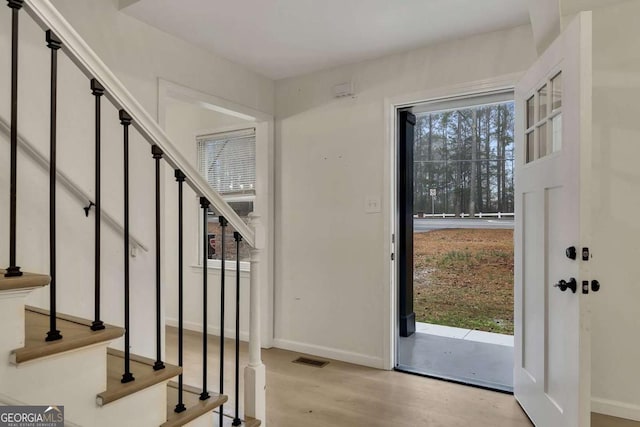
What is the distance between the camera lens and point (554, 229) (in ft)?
6.36

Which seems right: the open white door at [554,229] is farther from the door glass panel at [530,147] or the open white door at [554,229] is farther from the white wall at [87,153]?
the white wall at [87,153]

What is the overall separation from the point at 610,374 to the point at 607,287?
515mm

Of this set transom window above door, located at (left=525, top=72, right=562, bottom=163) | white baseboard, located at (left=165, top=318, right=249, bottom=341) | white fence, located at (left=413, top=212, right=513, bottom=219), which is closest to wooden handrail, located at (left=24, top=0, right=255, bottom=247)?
transom window above door, located at (left=525, top=72, right=562, bottom=163)

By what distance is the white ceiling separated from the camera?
2.31 meters

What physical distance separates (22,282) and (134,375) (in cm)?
54

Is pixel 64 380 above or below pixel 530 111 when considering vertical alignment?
below

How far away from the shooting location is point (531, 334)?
2229mm

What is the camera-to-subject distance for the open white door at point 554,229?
1.63 meters

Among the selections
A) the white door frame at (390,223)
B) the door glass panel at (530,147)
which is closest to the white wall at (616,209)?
the door glass panel at (530,147)

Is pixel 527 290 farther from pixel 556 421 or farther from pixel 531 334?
pixel 556 421

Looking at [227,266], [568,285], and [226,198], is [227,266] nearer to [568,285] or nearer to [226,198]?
[226,198]

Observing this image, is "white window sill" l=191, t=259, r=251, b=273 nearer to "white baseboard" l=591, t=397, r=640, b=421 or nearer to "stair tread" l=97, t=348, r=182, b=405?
"stair tread" l=97, t=348, r=182, b=405

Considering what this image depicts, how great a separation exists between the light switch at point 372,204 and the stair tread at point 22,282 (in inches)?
91.6

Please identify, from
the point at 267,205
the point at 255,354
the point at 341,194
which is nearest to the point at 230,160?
the point at 267,205
